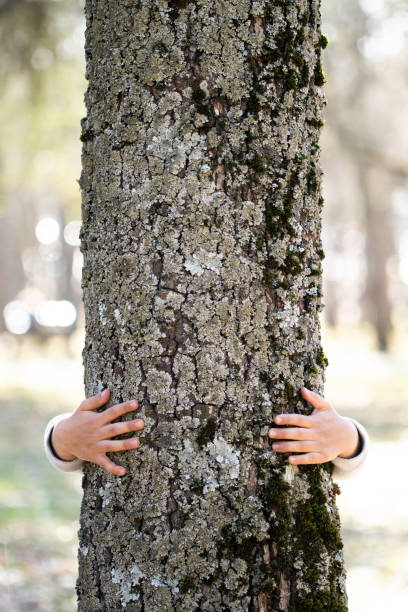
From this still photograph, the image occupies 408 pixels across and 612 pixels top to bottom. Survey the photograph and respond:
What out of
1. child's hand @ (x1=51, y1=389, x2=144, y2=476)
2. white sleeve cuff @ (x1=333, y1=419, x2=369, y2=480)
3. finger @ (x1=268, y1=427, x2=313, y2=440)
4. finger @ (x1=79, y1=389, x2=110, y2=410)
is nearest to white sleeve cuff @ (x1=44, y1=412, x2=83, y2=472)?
child's hand @ (x1=51, y1=389, x2=144, y2=476)

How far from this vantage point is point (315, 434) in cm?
162

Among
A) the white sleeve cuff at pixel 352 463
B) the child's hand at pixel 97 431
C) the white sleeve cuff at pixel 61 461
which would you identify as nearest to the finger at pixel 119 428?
the child's hand at pixel 97 431

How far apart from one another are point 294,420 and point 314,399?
3.5 inches

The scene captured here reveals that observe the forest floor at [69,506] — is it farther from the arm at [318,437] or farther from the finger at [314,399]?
the finger at [314,399]

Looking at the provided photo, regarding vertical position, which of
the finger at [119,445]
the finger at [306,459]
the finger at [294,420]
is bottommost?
the finger at [306,459]

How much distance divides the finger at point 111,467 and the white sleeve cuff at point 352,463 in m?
0.63

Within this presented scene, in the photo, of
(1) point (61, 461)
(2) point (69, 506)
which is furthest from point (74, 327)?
(1) point (61, 461)

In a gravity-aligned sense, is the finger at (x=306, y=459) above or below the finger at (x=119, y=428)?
below

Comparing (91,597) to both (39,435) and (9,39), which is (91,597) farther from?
(39,435)

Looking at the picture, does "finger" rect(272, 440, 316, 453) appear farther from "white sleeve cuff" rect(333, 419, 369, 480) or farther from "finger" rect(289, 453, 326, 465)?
"white sleeve cuff" rect(333, 419, 369, 480)

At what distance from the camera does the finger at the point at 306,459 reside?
158cm

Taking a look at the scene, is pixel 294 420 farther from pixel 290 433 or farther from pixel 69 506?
pixel 69 506

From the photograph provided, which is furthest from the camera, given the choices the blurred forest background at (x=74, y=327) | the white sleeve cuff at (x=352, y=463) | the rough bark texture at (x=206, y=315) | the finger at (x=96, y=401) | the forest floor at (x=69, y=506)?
the blurred forest background at (x=74, y=327)

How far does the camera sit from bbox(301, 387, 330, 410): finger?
5.35ft
